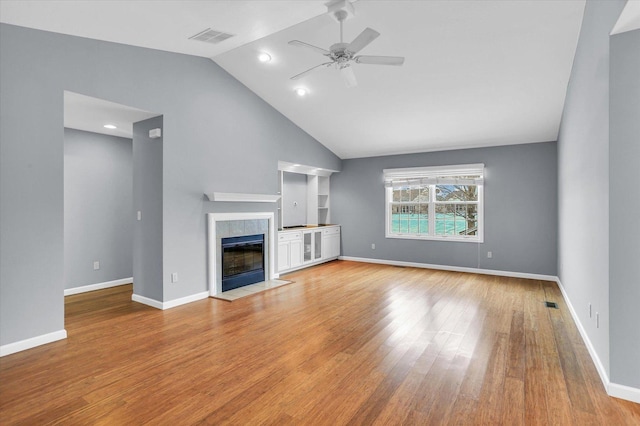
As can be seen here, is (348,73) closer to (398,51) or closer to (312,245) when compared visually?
(398,51)

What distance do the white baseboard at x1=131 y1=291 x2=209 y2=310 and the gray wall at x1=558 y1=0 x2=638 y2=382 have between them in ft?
14.6

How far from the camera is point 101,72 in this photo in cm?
369

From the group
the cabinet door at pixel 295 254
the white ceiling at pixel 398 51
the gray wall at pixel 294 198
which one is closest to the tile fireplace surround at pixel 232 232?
the cabinet door at pixel 295 254

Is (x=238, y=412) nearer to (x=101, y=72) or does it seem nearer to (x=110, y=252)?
(x=101, y=72)

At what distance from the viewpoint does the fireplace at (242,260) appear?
→ 516 cm

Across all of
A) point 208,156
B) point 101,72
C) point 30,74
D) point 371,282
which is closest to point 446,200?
point 371,282

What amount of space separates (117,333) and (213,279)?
5.05ft

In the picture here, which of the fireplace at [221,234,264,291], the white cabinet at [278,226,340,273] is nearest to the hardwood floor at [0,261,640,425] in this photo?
the fireplace at [221,234,264,291]

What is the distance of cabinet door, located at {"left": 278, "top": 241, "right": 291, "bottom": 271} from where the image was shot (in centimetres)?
642

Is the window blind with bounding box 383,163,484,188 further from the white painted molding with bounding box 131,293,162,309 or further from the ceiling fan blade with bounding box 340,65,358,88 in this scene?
the white painted molding with bounding box 131,293,162,309

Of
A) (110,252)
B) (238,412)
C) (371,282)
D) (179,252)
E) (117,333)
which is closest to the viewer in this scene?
(238,412)

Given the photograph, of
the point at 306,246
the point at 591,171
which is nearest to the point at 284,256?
the point at 306,246

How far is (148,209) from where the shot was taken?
4512mm

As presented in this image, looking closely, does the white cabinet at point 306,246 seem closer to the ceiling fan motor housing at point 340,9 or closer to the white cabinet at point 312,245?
the white cabinet at point 312,245
